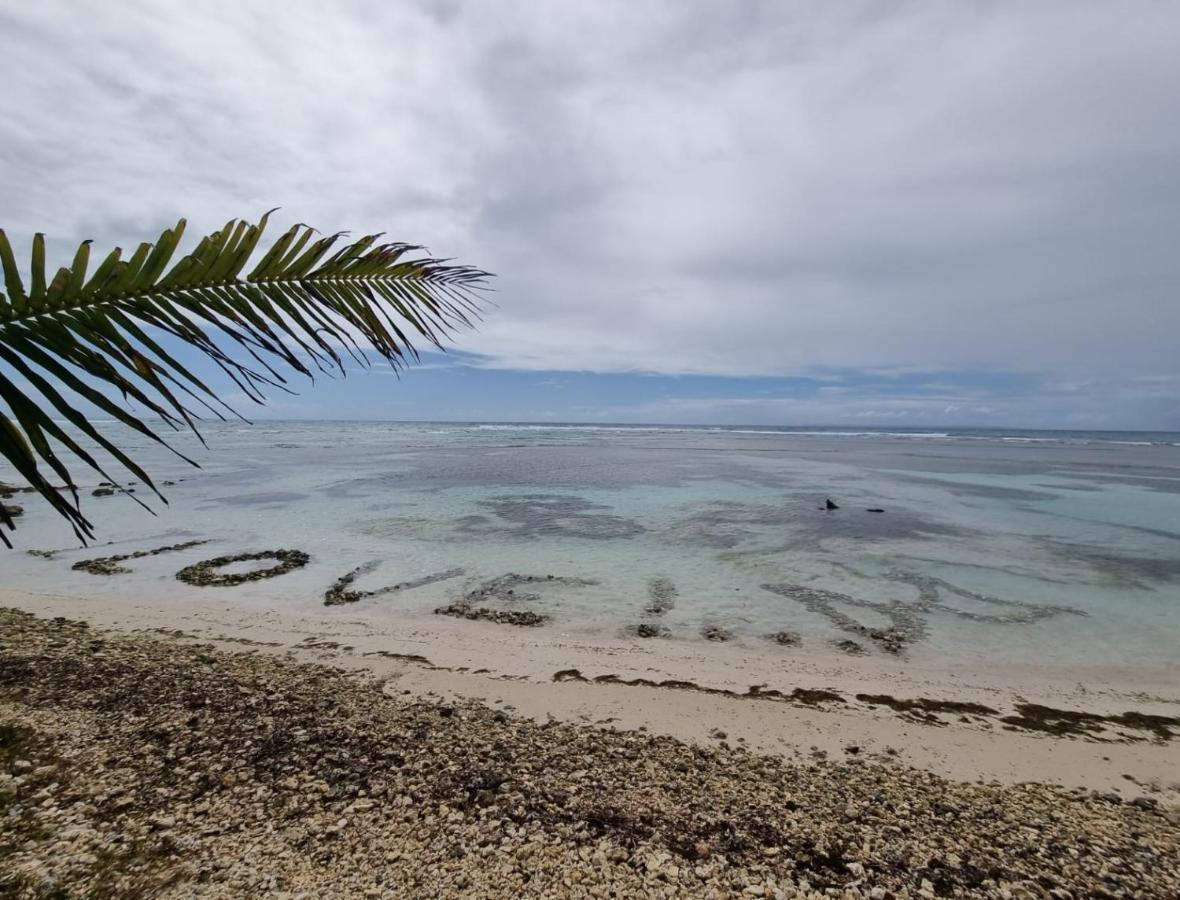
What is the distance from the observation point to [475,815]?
422cm

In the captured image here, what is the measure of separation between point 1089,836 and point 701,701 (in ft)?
11.2

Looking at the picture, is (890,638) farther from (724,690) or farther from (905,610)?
(724,690)

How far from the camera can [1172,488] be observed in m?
31.3

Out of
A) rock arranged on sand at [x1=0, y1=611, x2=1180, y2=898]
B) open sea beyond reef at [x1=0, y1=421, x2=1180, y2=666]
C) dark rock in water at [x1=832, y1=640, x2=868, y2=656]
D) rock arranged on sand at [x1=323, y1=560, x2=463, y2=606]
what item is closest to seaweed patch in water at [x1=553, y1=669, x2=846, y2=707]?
rock arranged on sand at [x1=0, y1=611, x2=1180, y2=898]

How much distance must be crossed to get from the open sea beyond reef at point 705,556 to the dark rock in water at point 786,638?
3.1 inches

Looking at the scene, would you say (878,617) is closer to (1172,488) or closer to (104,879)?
(104,879)

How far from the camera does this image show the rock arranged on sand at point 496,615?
9.89 meters

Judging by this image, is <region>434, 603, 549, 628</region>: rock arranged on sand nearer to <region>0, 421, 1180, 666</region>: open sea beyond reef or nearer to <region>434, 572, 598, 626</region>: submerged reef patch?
<region>434, 572, 598, 626</region>: submerged reef patch

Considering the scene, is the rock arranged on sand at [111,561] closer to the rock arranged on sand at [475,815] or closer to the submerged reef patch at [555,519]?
the submerged reef patch at [555,519]

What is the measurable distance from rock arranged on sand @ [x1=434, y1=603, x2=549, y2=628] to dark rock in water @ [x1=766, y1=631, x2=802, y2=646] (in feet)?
11.9

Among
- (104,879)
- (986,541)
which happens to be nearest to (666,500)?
(986,541)

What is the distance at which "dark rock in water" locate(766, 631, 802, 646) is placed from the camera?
923 cm

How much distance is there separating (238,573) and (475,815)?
1029 cm

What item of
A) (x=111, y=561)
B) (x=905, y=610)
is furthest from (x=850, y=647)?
(x=111, y=561)
